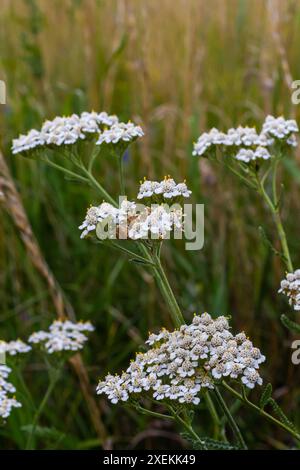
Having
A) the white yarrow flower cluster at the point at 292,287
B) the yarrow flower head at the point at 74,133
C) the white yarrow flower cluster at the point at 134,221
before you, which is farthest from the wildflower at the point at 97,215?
the white yarrow flower cluster at the point at 292,287

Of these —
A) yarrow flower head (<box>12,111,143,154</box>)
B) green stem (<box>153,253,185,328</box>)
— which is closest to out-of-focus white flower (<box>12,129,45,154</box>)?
yarrow flower head (<box>12,111,143,154</box>)

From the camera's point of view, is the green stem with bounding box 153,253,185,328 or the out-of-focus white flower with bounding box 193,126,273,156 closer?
the green stem with bounding box 153,253,185,328

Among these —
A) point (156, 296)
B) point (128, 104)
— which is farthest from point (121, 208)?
point (128, 104)

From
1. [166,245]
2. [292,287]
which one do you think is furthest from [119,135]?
[166,245]

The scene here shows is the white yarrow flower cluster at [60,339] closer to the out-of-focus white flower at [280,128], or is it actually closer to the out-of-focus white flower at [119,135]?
the out-of-focus white flower at [119,135]

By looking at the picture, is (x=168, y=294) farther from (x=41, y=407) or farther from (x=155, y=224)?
(x=41, y=407)

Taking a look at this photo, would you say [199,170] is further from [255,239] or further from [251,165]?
[251,165]

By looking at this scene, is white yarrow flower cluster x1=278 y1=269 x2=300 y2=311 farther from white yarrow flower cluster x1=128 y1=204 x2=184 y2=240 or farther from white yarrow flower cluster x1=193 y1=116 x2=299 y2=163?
white yarrow flower cluster x1=193 y1=116 x2=299 y2=163
